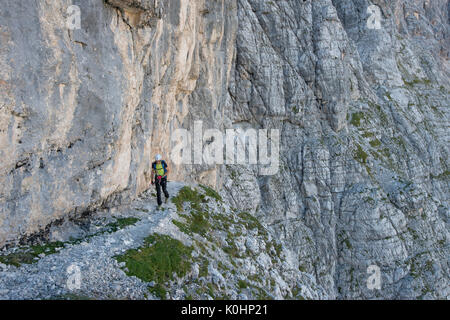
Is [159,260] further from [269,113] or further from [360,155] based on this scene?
[360,155]

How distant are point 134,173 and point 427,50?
327 feet

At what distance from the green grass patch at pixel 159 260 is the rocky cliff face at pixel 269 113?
323 centimetres

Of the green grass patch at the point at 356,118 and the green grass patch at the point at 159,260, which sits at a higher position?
the green grass patch at the point at 356,118

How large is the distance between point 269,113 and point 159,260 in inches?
1714

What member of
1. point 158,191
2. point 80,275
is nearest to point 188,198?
point 158,191

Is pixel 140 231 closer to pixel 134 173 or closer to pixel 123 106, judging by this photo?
pixel 134 173

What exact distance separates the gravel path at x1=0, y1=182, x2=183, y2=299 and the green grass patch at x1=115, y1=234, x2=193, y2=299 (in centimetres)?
33

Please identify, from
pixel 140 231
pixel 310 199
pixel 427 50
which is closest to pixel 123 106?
pixel 140 231

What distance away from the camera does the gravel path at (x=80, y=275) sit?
29.2 ft

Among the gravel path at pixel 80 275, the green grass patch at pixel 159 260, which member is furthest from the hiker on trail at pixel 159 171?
the gravel path at pixel 80 275

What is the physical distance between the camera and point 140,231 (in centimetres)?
1362

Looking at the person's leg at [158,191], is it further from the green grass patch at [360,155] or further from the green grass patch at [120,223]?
the green grass patch at [360,155]

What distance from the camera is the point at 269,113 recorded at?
53.0 m

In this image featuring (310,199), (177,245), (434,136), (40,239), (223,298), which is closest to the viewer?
(40,239)
